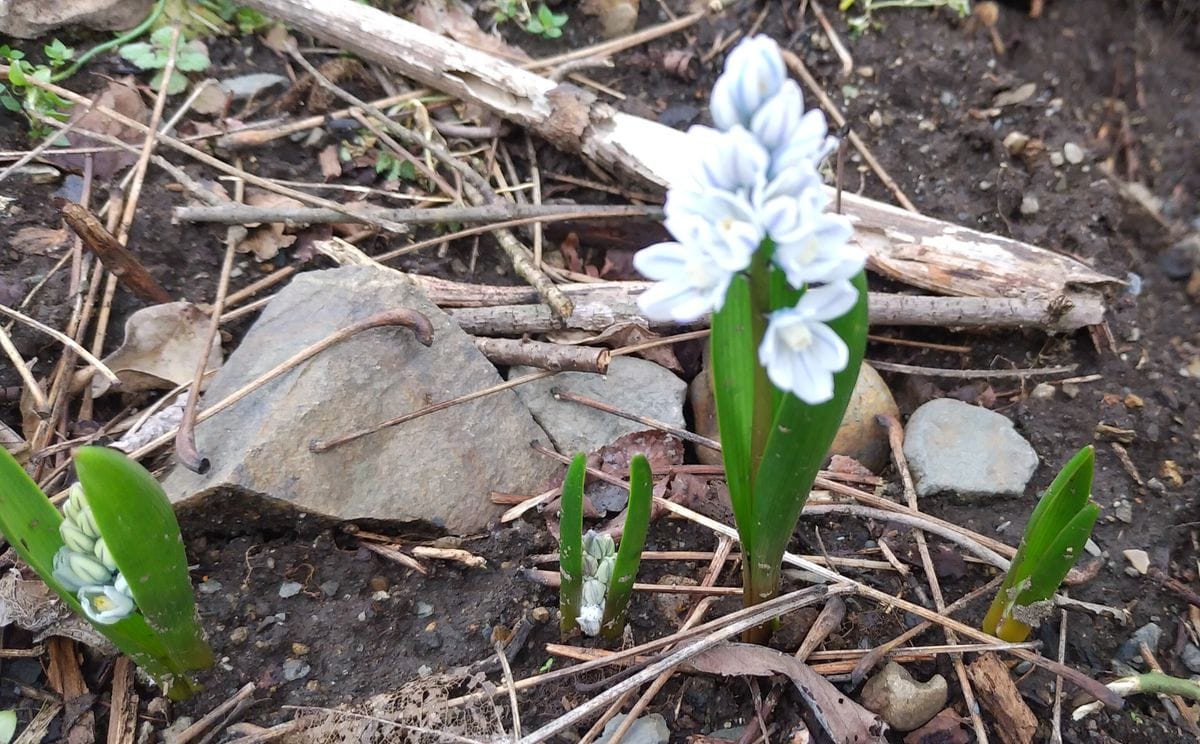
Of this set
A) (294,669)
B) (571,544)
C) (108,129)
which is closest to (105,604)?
(294,669)

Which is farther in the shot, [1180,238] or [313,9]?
[1180,238]

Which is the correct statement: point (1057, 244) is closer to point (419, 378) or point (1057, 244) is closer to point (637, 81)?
point (637, 81)

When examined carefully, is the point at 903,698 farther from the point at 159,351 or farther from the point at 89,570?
the point at 159,351

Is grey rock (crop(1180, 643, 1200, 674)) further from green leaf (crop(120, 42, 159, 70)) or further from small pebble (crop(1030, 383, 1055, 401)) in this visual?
green leaf (crop(120, 42, 159, 70))

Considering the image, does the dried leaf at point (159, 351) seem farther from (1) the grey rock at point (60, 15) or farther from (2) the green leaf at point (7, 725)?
(1) the grey rock at point (60, 15)

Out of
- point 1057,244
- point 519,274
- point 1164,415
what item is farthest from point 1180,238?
point 519,274
